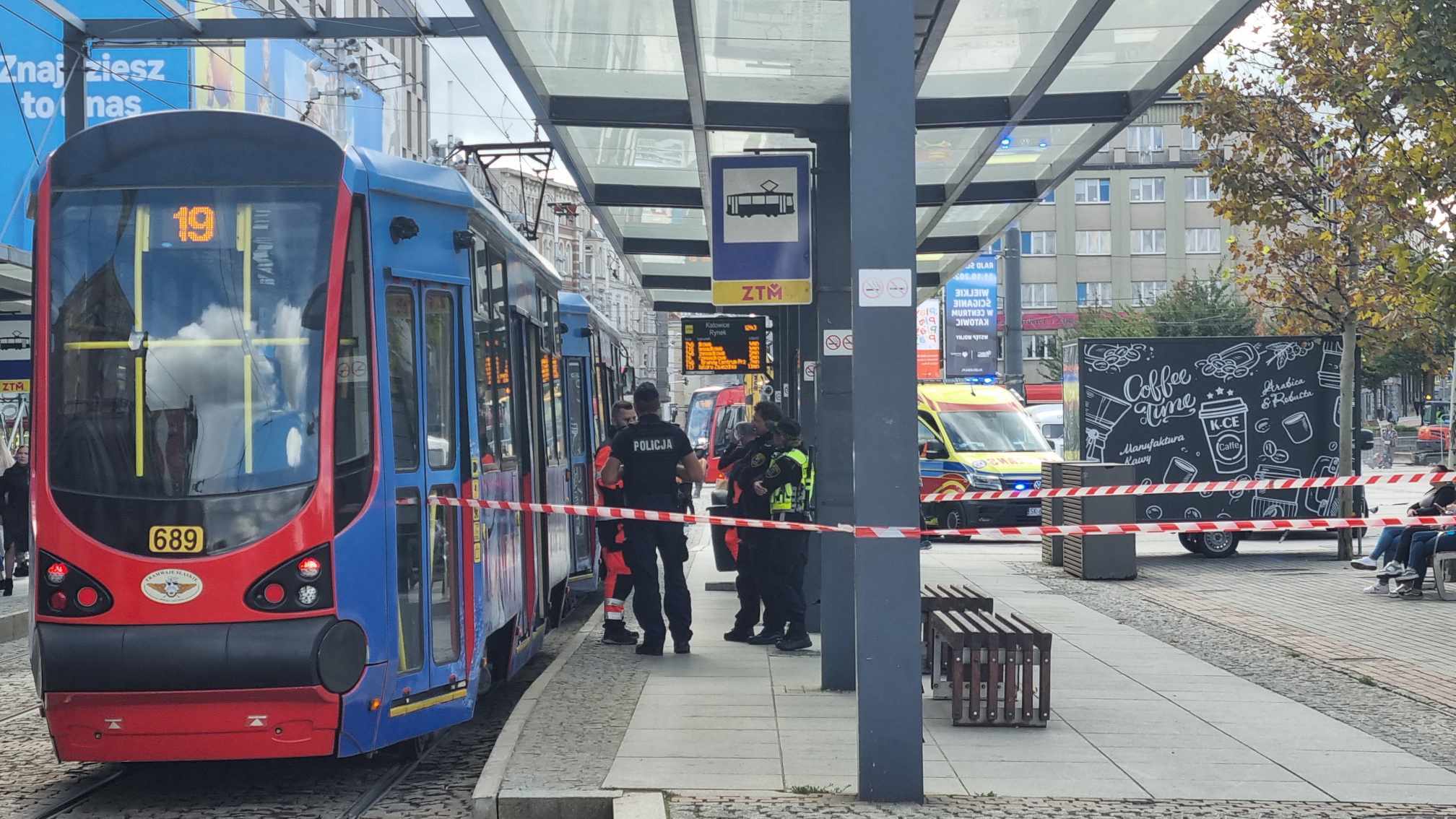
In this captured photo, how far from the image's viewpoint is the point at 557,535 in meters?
12.6

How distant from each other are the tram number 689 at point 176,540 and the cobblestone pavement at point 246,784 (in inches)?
47.1

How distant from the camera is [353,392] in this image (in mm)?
7094

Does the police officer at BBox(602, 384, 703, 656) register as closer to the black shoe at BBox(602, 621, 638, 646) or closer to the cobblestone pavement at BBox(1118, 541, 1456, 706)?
the black shoe at BBox(602, 621, 638, 646)

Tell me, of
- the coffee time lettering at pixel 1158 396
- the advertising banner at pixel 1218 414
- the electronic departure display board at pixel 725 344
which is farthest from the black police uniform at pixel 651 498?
the coffee time lettering at pixel 1158 396

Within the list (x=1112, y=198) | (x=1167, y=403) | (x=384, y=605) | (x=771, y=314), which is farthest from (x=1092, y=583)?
(x=1112, y=198)

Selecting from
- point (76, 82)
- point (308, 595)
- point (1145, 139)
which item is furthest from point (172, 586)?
point (1145, 139)

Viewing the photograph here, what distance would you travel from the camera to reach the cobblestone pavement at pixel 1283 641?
8969 mm

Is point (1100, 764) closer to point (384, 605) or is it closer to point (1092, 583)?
point (384, 605)

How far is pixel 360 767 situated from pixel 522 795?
1.80m

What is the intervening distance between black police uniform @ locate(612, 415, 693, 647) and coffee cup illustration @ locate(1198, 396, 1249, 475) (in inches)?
433

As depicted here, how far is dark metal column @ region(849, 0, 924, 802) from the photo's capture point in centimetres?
658

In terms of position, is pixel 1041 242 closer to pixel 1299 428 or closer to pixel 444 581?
pixel 1299 428

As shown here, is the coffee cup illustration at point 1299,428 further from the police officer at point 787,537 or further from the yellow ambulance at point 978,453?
the police officer at point 787,537

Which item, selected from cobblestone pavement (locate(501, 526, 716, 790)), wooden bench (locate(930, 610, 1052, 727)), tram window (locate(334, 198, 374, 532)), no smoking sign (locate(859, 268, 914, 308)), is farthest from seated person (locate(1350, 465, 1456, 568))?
tram window (locate(334, 198, 374, 532))
